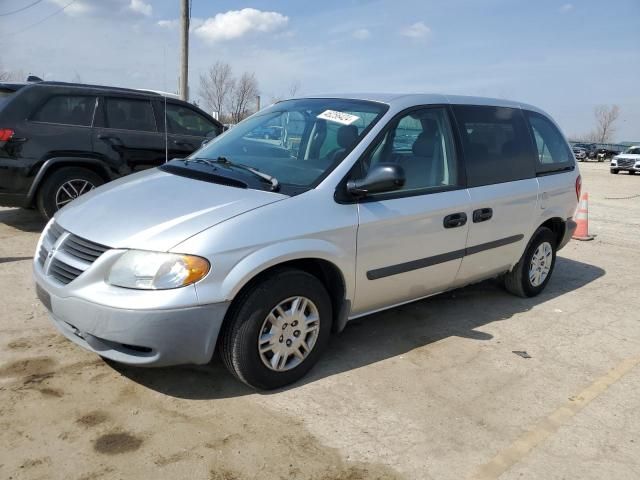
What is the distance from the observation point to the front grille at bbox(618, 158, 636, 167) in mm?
29750

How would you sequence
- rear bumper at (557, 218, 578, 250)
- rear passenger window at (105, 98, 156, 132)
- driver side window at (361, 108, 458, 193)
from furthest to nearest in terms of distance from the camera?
1. rear passenger window at (105, 98, 156, 132)
2. rear bumper at (557, 218, 578, 250)
3. driver side window at (361, 108, 458, 193)

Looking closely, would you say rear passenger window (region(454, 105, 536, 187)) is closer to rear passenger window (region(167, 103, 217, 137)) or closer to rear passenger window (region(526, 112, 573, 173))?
rear passenger window (region(526, 112, 573, 173))

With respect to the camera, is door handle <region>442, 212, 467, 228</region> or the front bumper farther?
door handle <region>442, 212, 467, 228</region>

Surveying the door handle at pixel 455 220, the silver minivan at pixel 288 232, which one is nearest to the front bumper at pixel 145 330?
the silver minivan at pixel 288 232

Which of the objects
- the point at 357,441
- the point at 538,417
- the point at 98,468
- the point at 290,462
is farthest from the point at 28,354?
the point at 538,417

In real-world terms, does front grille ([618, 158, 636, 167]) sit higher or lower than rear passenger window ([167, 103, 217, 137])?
lower

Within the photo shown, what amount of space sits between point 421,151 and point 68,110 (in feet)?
15.5

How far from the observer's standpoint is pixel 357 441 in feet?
9.49

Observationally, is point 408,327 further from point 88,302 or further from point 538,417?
point 88,302

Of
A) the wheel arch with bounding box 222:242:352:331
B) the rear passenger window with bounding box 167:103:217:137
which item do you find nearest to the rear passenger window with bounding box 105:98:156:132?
the rear passenger window with bounding box 167:103:217:137

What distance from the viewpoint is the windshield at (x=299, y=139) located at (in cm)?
357

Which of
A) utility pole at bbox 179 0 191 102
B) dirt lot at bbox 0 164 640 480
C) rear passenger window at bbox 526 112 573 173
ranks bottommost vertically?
dirt lot at bbox 0 164 640 480

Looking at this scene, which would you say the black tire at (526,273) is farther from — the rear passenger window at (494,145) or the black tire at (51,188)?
the black tire at (51,188)

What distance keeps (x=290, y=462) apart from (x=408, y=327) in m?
2.03
